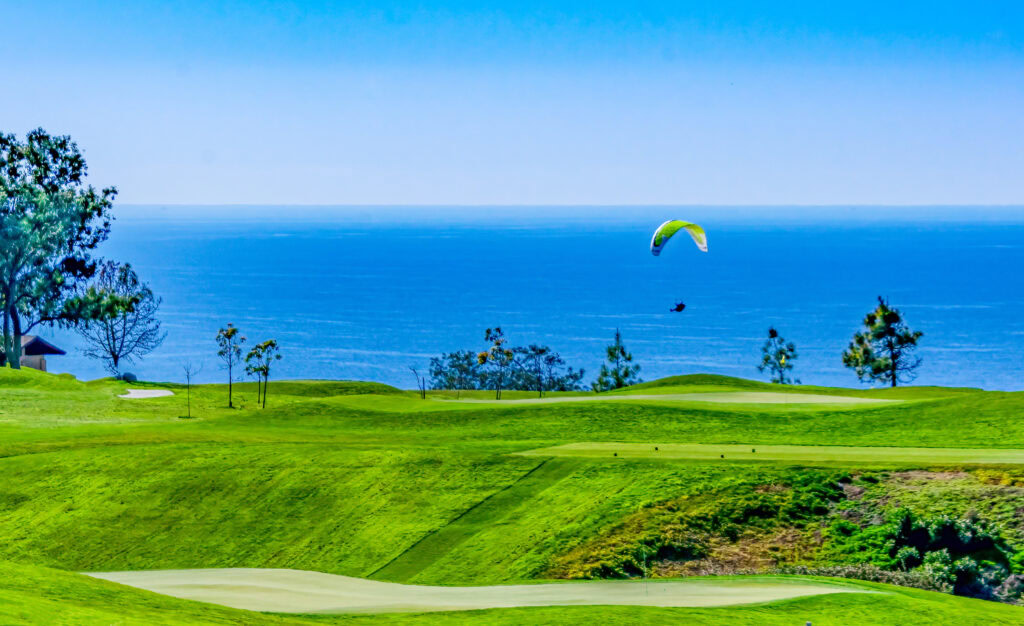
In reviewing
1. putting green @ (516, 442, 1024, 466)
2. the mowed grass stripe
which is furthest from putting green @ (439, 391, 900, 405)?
the mowed grass stripe

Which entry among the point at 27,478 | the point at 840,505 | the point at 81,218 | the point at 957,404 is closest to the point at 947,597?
the point at 840,505

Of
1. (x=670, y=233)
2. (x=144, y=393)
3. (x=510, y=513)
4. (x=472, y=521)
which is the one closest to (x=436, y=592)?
(x=472, y=521)

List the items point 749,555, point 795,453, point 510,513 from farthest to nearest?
1. point 795,453
2. point 510,513
3. point 749,555

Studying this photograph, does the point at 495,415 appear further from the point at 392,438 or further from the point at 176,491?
the point at 176,491

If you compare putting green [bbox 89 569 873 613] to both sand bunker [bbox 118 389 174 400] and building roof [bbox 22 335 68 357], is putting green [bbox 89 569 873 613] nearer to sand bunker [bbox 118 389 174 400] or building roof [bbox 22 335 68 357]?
sand bunker [bbox 118 389 174 400]

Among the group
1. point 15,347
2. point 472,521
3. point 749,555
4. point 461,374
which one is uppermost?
point 15,347

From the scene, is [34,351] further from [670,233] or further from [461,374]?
[670,233]
